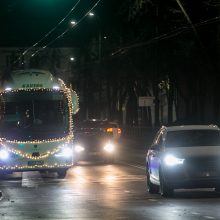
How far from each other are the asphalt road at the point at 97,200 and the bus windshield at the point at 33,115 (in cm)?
143

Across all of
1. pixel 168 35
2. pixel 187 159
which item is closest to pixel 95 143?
pixel 168 35

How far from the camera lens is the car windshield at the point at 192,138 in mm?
20781

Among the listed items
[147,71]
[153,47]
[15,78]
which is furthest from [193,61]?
[15,78]

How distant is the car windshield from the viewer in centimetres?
2078

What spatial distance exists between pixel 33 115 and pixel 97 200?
869cm

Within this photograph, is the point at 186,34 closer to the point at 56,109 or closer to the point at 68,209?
the point at 56,109

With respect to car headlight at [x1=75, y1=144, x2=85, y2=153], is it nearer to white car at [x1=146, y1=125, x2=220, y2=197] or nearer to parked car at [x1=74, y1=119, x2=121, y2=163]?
parked car at [x1=74, y1=119, x2=121, y2=163]

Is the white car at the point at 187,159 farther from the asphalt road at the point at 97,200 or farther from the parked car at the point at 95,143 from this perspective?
the parked car at the point at 95,143

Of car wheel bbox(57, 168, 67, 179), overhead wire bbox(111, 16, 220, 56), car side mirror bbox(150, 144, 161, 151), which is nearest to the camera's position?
car side mirror bbox(150, 144, 161, 151)

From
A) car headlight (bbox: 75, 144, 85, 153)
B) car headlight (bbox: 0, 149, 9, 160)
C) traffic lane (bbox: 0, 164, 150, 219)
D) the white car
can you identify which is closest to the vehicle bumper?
the white car

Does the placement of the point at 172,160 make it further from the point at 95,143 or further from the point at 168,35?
the point at 168,35

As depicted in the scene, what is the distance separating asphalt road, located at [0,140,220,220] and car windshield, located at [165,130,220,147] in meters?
1.18

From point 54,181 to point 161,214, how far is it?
434 inches

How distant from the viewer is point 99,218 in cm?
1611
